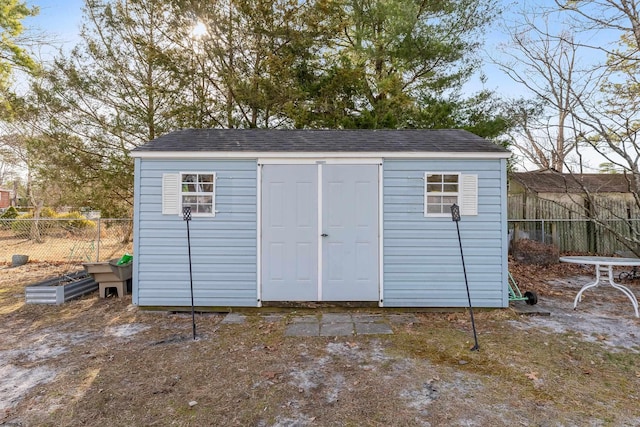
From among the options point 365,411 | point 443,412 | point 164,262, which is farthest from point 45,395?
point 443,412

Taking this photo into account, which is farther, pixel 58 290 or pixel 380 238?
pixel 58 290

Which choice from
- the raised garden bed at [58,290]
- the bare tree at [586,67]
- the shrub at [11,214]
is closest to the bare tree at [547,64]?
the bare tree at [586,67]

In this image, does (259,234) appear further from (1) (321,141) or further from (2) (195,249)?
(1) (321,141)

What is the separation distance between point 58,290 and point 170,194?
271 cm

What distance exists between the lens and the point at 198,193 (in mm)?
5066

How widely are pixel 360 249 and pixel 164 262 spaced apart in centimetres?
299

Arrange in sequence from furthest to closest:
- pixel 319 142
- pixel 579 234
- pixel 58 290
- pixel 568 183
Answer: pixel 568 183
pixel 579 234
pixel 58 290
pixel 319 142

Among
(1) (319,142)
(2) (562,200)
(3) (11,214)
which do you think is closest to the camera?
(1) (319,142)

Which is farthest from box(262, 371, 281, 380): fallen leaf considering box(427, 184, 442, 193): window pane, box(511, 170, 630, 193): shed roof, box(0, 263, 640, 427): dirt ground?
box(511, 170, 630, 193): shed roof

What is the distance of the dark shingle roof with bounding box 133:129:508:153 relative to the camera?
5.06 m

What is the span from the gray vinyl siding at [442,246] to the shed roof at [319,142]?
0.38m

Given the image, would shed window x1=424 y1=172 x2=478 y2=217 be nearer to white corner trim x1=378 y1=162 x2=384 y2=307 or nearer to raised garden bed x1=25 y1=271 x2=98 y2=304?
white corner trim x1=378 y1=162 x2=384 y2=307

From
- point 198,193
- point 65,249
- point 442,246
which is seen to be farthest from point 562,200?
point 65,249

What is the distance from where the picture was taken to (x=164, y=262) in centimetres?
506
